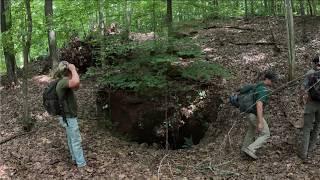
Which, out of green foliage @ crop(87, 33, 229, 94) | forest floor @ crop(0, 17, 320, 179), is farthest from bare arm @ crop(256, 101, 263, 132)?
green foliage @ crop(87, 33, 229, 94)

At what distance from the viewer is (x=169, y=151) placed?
8.70 metres

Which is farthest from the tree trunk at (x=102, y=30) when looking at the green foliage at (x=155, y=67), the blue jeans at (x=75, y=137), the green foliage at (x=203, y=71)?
the blue jeans at (x=75, y=137)

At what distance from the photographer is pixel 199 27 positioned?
52.6 ft

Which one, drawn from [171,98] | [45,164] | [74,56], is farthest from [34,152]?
[74,56]

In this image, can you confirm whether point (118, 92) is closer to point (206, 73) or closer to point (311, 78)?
point (206, 73)

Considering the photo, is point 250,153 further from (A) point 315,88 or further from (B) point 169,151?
(B) point 169,151

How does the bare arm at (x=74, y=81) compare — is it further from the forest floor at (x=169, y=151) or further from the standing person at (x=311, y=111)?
the standing person at (x=311, y=111)

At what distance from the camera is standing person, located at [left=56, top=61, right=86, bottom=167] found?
719 centimetres

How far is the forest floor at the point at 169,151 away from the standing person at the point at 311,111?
0.22 metres

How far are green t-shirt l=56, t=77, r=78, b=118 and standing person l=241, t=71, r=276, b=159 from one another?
136 inches

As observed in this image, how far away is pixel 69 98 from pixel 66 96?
0.22 ft

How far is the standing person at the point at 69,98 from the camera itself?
7191mm

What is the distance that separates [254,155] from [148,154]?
2305mm

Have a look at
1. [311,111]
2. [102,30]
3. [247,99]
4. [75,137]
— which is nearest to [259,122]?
[247,99]
